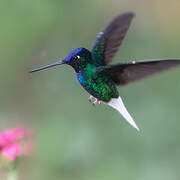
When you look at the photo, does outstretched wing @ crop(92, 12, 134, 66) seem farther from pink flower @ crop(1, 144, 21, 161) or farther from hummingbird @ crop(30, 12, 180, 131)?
pink flower @ crop(1, 144, 21, 161)

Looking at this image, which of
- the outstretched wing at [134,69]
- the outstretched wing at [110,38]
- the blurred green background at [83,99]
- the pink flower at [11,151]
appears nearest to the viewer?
the outstretched wing at [134,69]

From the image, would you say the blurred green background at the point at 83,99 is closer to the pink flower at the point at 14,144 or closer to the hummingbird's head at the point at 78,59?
the pink flower at the point at 14,144

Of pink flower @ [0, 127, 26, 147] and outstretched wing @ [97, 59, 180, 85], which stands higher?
pink flower @ [0, 127, 26, 147]

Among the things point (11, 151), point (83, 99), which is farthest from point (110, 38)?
point (83, 99)

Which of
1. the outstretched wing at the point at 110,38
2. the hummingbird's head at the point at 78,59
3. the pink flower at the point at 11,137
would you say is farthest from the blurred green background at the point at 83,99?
the hummingbird's head at the point at 78,59

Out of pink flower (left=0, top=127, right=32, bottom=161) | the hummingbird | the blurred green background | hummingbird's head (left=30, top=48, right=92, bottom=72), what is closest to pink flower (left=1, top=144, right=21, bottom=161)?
pink flower (left=0, top=127, right=32, bottom=161)

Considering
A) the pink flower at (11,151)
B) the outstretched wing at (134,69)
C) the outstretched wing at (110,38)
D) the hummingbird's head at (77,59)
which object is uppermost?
the pink flower at (11,151)

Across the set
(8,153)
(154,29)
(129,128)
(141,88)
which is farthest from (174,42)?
(8,153)
